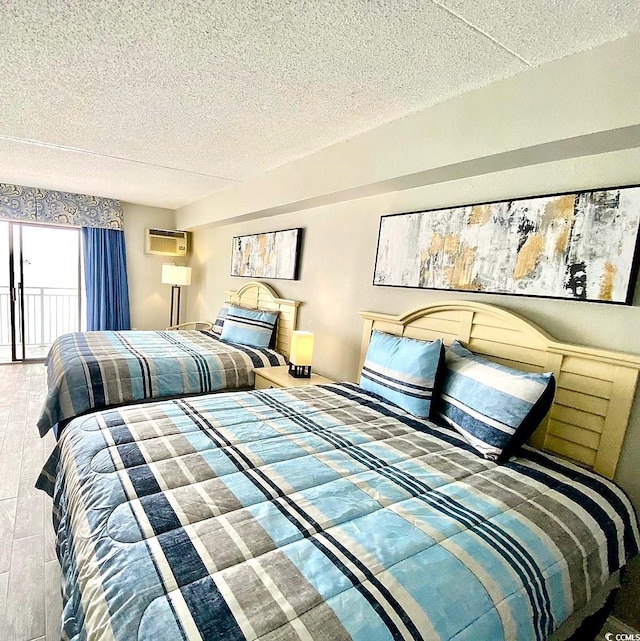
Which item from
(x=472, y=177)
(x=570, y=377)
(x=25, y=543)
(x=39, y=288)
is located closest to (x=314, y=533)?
(x=570, y=377)

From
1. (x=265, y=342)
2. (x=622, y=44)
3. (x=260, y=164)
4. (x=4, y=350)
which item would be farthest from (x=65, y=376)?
(x=4, y=350)

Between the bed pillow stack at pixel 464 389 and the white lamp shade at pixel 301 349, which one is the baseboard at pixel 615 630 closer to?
the bed pillow stack at pixel 464 389

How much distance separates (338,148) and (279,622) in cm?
254

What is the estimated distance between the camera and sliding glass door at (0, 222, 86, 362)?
4746 millimetres

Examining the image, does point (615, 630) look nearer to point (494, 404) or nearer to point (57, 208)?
point (494, 404)

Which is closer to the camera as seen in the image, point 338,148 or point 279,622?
point 279,622

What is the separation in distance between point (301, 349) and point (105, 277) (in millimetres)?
3871

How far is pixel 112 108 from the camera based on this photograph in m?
2.18

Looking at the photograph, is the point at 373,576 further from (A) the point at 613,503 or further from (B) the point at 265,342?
(B) the point at 265,342

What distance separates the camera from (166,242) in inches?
222

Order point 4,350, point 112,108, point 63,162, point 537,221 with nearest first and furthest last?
point 537,221
point 112,108
point 63,162
point 4,350

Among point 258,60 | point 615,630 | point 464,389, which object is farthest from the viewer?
Result: point 464,389

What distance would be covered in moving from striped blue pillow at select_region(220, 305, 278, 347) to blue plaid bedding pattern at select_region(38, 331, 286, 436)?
0.32 ft

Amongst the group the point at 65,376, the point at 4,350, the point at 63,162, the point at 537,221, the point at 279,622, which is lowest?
the point at 4,350
